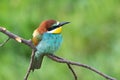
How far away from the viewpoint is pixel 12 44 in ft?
6.52

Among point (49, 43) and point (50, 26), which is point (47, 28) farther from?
point (49, 43)

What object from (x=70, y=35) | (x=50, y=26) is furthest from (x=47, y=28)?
(x=70, y=35)

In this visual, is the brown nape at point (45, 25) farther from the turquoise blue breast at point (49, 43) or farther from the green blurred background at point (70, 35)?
the green blurred background at point (70, 35)

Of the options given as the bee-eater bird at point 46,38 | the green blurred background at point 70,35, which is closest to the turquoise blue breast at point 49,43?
the bee-eater bird at point 46,38

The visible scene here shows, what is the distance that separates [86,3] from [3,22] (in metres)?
0.29

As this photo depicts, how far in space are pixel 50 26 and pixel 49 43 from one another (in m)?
0.14

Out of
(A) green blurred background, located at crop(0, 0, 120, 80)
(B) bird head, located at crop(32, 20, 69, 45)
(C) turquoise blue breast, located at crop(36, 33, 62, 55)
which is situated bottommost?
(A) green blurred background, located at crop(0, 0, 120, 80)

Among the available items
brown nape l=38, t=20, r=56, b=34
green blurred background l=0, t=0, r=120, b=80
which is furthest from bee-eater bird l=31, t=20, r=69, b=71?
green blurred background l=0, t=0, r=120, b=80

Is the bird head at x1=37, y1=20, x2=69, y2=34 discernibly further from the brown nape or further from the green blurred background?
the green blurred background

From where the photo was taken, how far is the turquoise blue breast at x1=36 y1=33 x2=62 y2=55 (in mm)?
1057

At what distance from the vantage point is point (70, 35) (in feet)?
6.32

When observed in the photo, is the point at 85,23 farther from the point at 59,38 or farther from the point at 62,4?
the point at 59,38

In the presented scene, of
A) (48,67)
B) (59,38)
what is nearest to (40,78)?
(48,67)

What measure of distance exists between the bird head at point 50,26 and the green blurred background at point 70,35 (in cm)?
72
